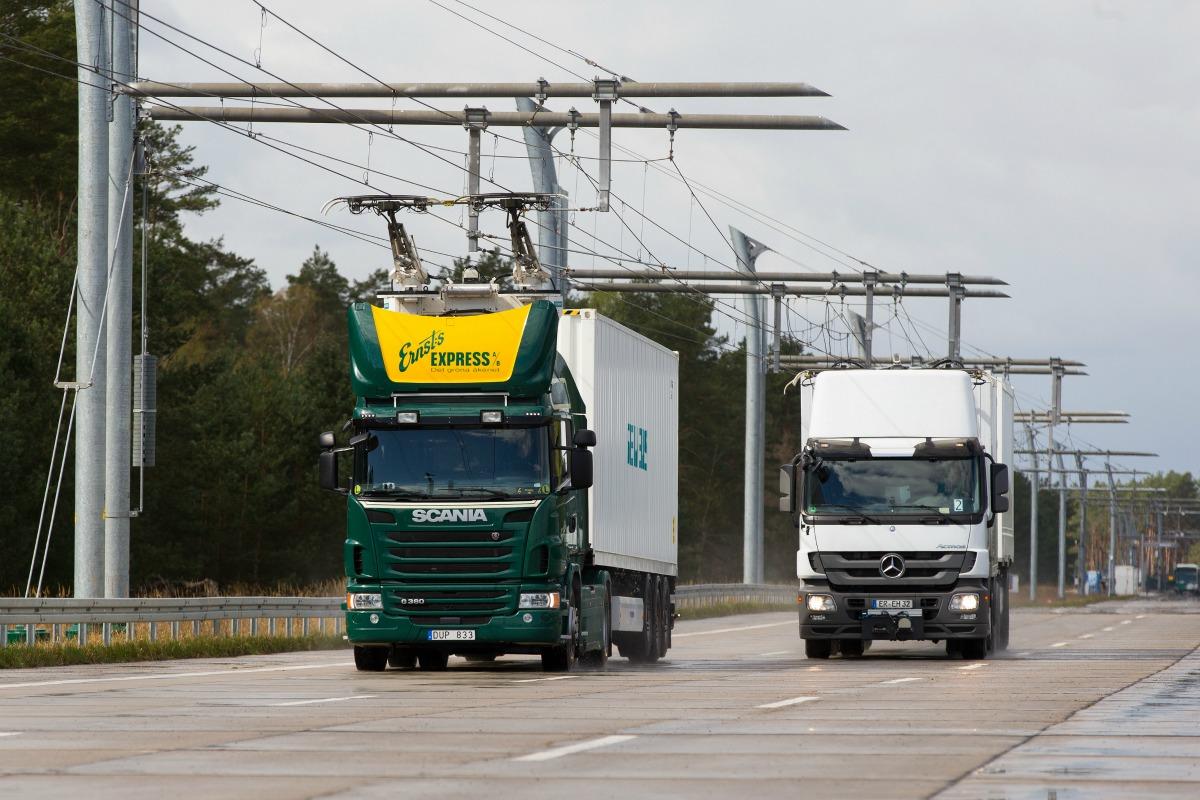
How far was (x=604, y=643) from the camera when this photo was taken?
2459 cm

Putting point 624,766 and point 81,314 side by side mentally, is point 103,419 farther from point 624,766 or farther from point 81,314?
point 624,766

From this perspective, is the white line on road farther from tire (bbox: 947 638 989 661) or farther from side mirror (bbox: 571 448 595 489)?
tire (bbox: 947 638 989 661)

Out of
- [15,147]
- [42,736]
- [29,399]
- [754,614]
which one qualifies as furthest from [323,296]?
[42,736]

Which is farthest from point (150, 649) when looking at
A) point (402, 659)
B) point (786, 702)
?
point (786, 702)

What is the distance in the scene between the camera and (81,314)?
94.6 feet

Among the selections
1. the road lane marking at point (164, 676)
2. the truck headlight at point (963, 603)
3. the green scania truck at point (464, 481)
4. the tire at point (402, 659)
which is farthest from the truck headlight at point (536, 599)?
the truck headlight at point (963, 603)

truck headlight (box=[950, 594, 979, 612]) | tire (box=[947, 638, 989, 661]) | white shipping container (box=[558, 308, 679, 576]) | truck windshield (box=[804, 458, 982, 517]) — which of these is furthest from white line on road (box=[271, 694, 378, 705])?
tire (box=[947, 638, 989, 661])

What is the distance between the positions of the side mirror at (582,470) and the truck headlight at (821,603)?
6.48 m

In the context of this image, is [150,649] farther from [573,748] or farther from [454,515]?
[573,748]

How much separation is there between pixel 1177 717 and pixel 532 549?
306 inches

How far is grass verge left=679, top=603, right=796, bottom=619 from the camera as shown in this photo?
52.6 metres

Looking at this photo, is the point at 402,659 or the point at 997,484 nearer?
the point at 402,659

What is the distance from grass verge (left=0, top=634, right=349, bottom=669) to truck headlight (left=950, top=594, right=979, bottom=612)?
361 inches

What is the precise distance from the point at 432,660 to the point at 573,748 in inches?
482
